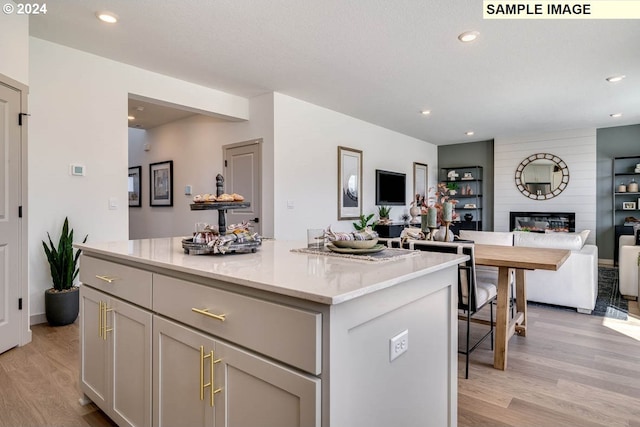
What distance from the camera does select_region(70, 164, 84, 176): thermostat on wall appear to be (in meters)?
3.39

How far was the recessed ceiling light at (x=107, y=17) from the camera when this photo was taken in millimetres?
2692

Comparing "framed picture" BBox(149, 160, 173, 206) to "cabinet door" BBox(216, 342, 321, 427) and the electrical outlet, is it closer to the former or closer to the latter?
"cabinet door" BBox(216, 342, 321, 427)

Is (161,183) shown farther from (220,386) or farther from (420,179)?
(220,386)

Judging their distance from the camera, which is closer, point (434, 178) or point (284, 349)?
point (284, 349)

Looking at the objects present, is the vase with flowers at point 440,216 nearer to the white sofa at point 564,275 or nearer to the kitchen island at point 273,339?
the white sofa at point 564,275

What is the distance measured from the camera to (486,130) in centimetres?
689

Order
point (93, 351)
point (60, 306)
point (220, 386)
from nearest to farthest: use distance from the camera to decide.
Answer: point (220, 386), point (93, 351), point (60, 306)

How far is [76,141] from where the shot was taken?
3.42m

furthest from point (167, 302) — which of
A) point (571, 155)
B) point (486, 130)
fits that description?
point (571, 155)

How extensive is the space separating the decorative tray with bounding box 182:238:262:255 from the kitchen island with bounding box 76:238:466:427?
0.03 meters

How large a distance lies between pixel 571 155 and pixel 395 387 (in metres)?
7.59

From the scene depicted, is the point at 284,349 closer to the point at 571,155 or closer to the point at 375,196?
the point at 375,196

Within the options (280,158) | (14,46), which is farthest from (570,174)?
(14,46)

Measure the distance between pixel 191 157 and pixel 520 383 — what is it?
5.34 m
